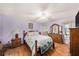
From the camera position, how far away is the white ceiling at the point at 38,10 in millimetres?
1856

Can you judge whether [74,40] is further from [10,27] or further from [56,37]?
[10,27]

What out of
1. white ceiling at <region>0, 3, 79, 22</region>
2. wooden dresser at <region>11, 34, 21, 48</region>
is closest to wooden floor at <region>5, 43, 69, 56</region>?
wooden dresser at <region>11, 34, 21, 48</region>

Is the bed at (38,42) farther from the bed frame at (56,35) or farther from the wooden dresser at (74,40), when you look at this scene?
the wooden dresser at (74,40)

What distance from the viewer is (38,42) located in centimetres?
189

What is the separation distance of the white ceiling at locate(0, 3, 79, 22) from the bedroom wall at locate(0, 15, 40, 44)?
3.0 inches

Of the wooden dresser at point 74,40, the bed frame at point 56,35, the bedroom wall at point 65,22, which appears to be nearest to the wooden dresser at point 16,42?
the bedroom wall at point 65,22

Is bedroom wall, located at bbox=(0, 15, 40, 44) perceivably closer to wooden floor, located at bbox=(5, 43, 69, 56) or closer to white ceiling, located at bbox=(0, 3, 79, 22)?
white ceiling, located at bbox=(0, 3, 79, 22)

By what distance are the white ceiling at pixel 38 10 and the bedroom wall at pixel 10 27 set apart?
0.25ft

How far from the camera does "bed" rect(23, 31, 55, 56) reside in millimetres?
1892

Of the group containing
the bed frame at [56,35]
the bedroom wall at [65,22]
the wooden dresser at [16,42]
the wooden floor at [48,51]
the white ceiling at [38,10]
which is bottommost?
the wooden floor at [48,51]

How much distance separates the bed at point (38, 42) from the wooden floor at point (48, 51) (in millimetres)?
79

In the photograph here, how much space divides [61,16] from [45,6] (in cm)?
36

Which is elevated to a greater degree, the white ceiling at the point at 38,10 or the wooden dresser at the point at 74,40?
the white ceiling at the point at 38,10

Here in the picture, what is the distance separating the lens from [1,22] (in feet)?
6.17
